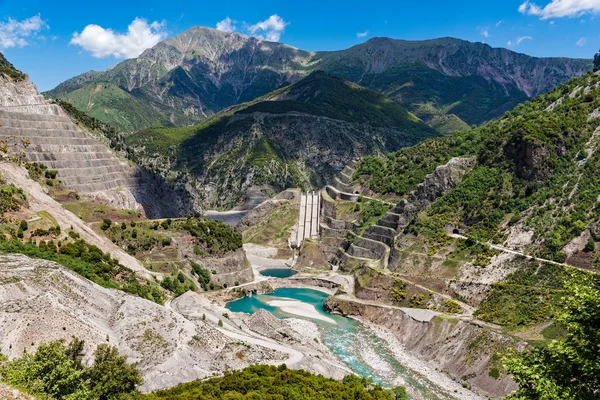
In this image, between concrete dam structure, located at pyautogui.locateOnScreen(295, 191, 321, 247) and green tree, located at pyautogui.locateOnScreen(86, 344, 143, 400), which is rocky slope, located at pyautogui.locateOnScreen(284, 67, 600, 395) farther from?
green tree, located at pyautogui.locateOnScreen(86, 344, 143, 400)

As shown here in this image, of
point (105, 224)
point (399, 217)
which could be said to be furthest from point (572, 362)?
point (399, 217)

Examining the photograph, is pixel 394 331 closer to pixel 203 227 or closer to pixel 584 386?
pixel 203 227

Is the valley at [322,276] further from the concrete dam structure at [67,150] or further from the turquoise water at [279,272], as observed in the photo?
the turquoise water at [279,272]

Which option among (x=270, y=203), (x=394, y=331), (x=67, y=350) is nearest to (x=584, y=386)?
(x=67, y=350)

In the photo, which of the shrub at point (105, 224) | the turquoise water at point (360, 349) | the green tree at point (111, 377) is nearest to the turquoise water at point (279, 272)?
the turquoise water at point (360, 349)

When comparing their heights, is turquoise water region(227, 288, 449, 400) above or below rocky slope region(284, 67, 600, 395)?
below

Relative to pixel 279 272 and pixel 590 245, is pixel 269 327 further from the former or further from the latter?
pixel 279 272

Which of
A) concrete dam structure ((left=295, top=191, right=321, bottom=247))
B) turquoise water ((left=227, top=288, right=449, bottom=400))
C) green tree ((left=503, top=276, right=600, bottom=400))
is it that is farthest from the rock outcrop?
green tree ((left=503, top=276, right=600, bottom=400))

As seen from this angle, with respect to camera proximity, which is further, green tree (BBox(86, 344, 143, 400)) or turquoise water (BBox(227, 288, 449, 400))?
turquoise water (BBox(227, 288, 449, 400))
